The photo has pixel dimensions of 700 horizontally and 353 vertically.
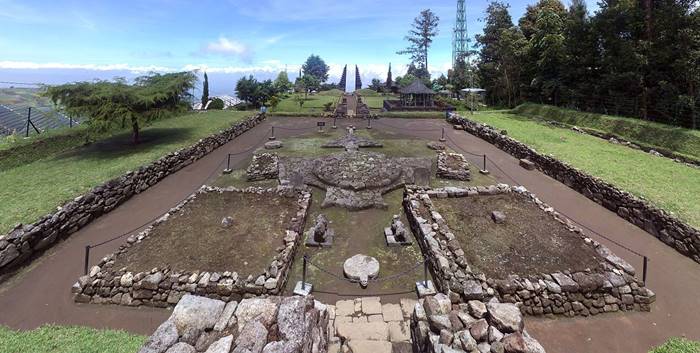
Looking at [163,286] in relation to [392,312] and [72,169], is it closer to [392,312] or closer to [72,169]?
[392,312]

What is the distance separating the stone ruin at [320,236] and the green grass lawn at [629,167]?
436 inches

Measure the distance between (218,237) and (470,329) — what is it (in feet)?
25.3

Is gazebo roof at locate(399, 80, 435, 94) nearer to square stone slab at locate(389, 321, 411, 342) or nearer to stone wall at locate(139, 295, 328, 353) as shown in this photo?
square stone slab at locate(389, 321, 411, 342)

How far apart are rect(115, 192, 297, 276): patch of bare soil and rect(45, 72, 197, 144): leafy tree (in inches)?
350

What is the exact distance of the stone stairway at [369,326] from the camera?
654 centimetres

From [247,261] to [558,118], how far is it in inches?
1118

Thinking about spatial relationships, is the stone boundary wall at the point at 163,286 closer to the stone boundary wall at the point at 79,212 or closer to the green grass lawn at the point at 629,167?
the stone boundary wall at the point at 79,212

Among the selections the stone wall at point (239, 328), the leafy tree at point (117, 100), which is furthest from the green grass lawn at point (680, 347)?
the leafy tree at point (117, 100)

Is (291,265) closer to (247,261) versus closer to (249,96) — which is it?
(247,261)

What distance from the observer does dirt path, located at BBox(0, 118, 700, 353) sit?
22.8 ft

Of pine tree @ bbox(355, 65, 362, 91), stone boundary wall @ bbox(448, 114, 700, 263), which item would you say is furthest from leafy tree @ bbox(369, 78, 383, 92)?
stone boundary wall @ bbox(448, 114, 700, 263)

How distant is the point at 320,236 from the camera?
34.5 feet

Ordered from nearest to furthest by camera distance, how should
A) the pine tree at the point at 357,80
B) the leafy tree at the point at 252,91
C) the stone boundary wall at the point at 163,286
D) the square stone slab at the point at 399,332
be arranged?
the square stone slab at the point at 399,332
the stone boundary wall at the point at 163,286
the leafy tree at the point at 252,91
the pine tree at the point at 357,80

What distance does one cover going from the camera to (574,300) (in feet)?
25.1
